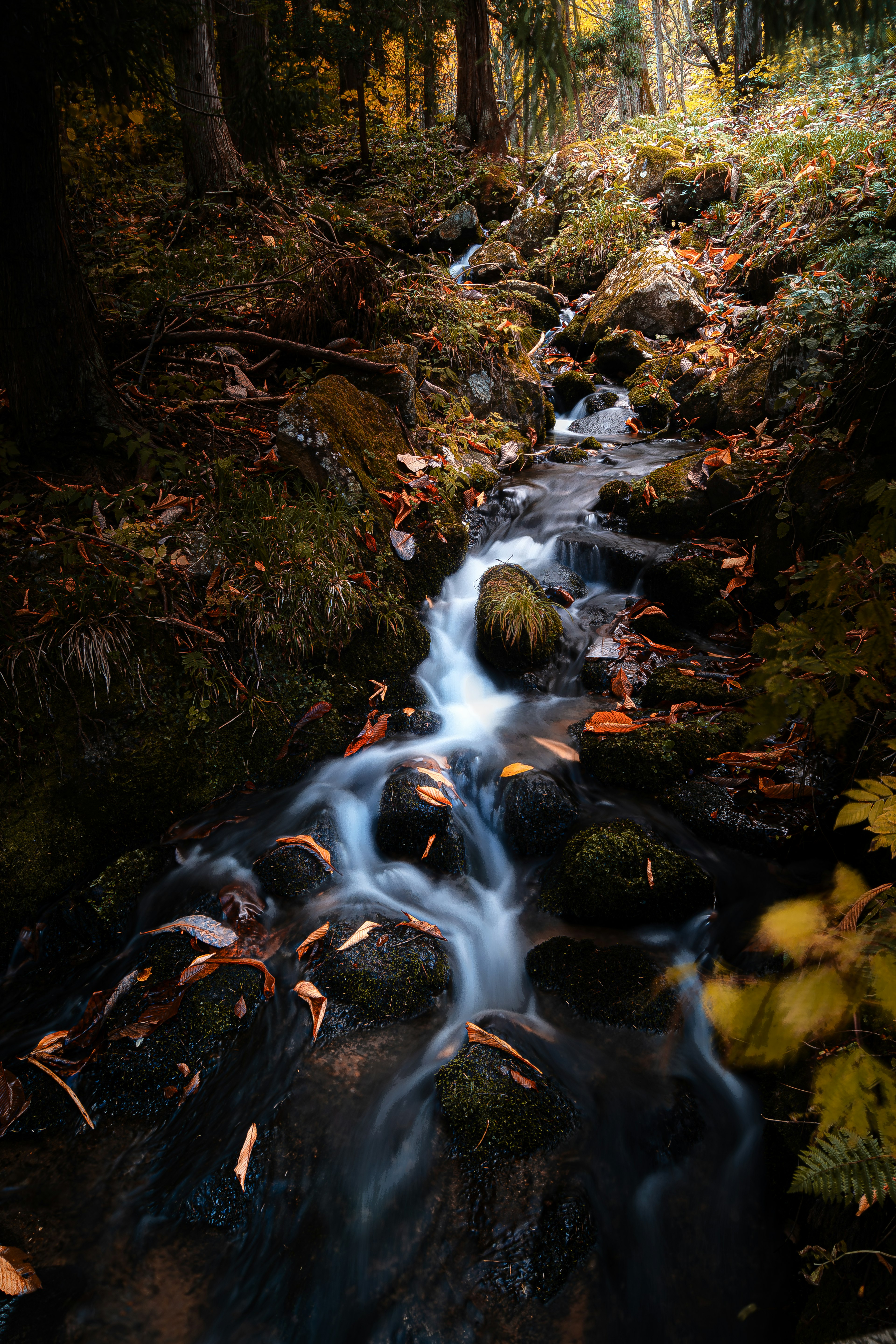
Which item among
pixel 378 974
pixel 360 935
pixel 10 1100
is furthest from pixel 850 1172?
pixel 10 1100

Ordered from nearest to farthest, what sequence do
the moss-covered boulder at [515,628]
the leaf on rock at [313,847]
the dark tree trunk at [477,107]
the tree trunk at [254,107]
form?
the leaf on rock at [313,847] → the tree trunk at [254,107] → the moss-covered boulder at [515,628] → the dark tree trunk at [477,107]

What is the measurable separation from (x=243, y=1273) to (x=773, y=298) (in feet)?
35.0

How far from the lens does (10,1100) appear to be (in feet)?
9.39

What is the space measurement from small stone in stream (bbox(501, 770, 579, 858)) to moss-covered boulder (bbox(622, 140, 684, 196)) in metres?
12.6

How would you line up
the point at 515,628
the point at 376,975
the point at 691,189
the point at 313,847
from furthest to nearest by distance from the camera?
the point at 691,189 < the point at 515,628 < the point at 313,847 < the point at 376,975

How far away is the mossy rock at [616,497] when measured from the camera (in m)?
6.46

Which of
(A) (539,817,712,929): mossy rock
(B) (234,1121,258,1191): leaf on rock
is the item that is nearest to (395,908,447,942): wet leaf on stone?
(A) (539,817,712,929): mossy rock

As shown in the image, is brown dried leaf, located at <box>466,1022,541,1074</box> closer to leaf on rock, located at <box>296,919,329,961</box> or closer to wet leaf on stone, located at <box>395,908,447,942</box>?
wet leaf on stone, located at <box>395,908,447,942</box>

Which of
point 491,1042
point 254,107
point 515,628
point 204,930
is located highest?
point 254,107

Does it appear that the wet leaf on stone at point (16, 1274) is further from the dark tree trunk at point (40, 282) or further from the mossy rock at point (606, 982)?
the dark tree trunk at point (40, 282)

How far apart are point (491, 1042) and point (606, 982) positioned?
620 mm

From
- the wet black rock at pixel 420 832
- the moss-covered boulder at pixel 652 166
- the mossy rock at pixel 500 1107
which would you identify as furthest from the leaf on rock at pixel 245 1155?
the moss-covered boulder at pixel 652 166

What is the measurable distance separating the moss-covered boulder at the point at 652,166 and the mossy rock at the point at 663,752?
12059 millimetres

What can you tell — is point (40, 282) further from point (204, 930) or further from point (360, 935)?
point (360, 935)
